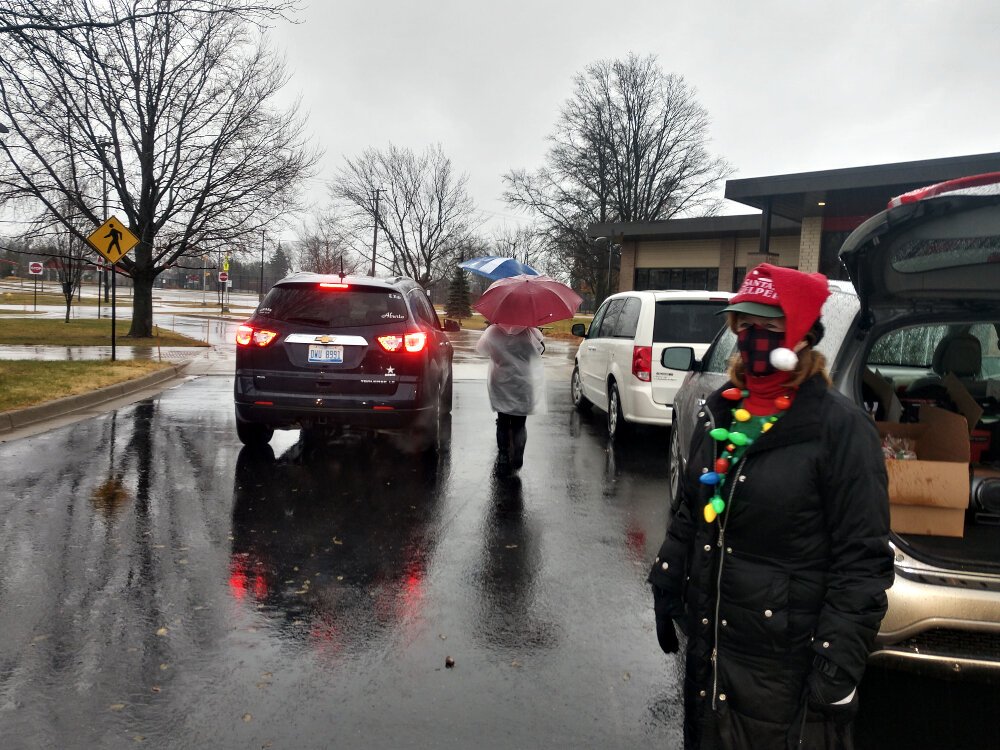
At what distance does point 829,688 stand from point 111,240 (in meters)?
16.1

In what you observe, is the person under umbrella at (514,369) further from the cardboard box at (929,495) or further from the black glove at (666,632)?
the black glove at (666,632)

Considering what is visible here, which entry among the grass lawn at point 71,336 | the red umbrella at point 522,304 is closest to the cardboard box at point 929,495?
the red umbrella at point 522,304

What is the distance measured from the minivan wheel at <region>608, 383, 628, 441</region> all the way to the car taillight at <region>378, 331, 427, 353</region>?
2711 millimetres

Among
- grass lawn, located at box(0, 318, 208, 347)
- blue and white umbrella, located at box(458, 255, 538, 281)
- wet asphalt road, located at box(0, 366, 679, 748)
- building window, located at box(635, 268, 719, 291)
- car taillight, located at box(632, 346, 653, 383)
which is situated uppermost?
building window, located at box(635, 268, 719, 291)

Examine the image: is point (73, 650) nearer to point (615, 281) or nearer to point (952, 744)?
point (952, 744)

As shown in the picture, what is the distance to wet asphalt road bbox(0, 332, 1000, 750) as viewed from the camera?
10.4ft

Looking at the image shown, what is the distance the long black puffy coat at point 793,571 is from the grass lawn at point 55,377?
9.76 meters

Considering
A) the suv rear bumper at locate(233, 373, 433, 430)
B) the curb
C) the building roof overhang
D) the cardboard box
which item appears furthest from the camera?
the building roof overhang

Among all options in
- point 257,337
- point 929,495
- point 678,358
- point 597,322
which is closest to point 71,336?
point 597,322

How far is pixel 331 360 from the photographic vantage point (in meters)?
7.48

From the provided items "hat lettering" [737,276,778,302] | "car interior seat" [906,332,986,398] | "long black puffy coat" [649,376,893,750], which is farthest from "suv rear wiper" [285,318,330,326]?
"long black puffy coat" [649,376,893,750]

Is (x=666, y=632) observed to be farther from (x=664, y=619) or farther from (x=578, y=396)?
(x=578, y=396)

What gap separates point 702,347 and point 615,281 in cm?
3647

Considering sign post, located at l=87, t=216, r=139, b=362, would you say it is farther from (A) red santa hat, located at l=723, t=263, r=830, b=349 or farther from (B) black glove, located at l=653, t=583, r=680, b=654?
(A) red santa hat, located at l=723, t=263, r=830, b=349
